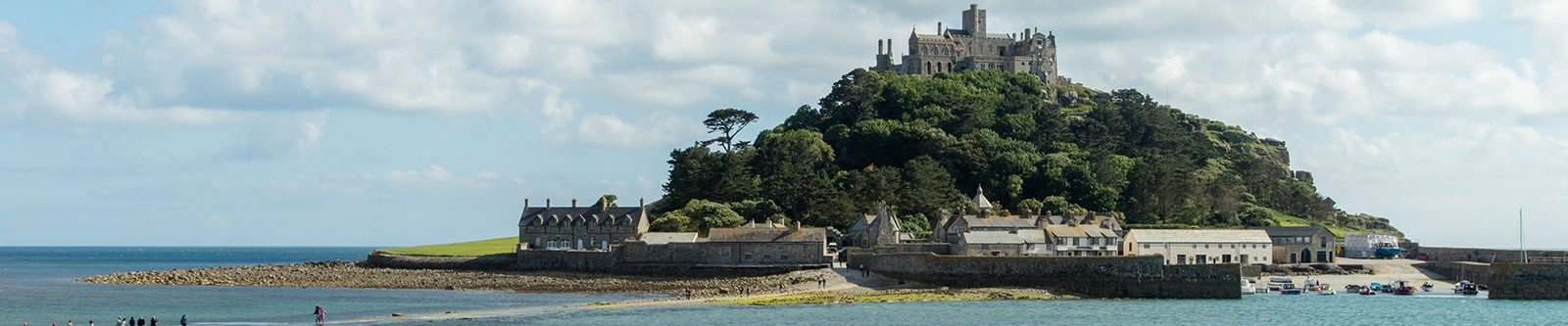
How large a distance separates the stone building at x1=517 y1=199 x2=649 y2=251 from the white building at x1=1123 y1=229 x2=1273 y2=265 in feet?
77.4

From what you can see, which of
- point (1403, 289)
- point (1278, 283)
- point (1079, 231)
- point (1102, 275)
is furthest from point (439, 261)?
point (1403, 289)

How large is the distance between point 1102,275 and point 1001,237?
38.1 feet

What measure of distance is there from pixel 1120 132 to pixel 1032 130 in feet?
20.9

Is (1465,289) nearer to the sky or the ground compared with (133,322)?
nearer to the sky

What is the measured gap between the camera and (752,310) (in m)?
52.4

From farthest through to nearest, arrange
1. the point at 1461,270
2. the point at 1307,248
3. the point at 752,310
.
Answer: the point at 1307,248, the point at 1461,270, the point at 752,310

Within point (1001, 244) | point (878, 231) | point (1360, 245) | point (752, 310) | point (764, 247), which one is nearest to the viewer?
point (752, 310)

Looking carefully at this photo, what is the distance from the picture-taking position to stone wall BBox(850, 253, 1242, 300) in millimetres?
57812

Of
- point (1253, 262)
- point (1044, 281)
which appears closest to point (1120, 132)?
point (1253, 262)

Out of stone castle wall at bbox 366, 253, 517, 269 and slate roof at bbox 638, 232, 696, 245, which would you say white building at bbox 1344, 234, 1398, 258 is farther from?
stone castle wall at bbox 366, 253, 517, 269

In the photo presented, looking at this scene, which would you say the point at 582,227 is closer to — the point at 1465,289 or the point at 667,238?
the point at 667,238

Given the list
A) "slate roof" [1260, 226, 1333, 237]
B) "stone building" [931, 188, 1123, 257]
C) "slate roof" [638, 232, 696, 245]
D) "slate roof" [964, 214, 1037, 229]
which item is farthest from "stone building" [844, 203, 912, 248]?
"slate roof" [1260, 226, 1333, 237]

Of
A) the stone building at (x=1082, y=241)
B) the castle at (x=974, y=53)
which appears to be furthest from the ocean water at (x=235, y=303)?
the castle at (x=974, y=53)

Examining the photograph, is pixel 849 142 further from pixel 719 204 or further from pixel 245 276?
pixel 245 276
